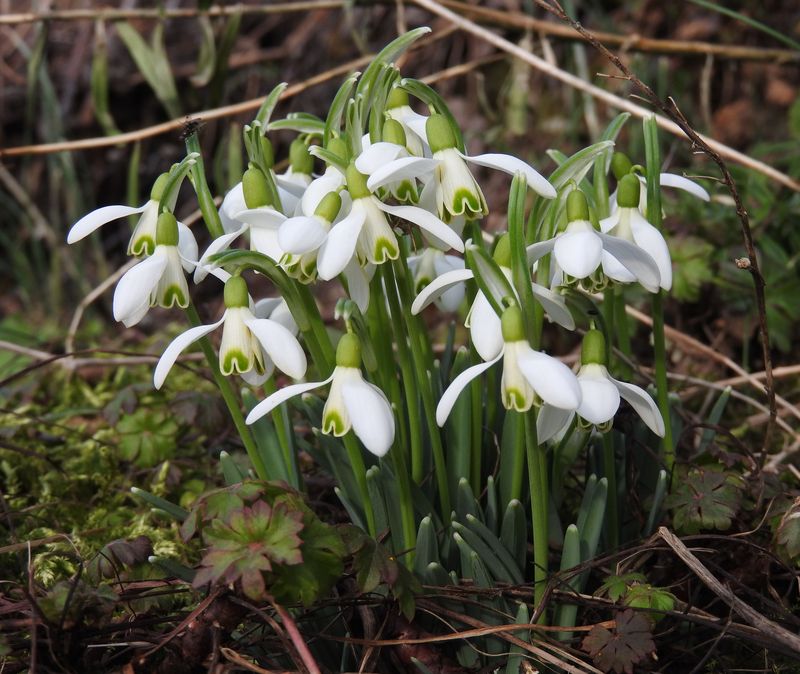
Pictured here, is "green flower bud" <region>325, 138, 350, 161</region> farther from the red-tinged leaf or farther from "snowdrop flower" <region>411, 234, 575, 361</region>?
the red-tinged leaf

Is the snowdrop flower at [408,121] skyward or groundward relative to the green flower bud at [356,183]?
skyward

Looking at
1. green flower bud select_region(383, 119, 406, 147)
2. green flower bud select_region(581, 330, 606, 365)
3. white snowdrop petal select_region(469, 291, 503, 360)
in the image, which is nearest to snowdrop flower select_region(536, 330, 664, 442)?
green flower bud select_region(581, 330, 606, 365)

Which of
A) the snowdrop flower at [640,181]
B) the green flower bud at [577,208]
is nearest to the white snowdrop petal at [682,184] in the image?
the snowdrop flower at [640,181]

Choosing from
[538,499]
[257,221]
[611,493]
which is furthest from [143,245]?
[611,493]

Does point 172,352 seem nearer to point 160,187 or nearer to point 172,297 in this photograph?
point 172,297

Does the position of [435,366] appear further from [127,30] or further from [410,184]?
[127,30]

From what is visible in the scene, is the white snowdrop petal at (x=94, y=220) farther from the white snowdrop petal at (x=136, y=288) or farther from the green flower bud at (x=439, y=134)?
the green flower bud at (x=439, y=134)

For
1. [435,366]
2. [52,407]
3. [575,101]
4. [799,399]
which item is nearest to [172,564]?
[435,366]
